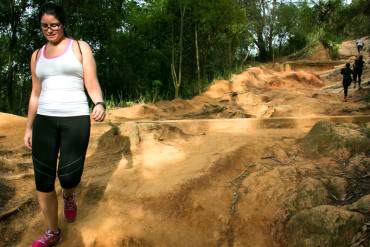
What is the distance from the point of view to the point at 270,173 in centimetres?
398

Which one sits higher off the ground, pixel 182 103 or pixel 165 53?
pixel 165 53

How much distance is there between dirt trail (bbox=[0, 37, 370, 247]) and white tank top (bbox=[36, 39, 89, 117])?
3.67 feet

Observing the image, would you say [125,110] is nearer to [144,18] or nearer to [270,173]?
[144,18]

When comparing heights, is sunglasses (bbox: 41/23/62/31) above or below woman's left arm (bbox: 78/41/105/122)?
above

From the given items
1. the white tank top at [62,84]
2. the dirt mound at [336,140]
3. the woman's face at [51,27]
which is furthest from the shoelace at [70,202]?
the dirt mound at [336,140]

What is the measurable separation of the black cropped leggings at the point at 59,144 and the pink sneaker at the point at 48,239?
0.44 meters

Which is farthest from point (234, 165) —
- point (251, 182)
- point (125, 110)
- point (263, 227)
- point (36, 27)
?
point (36, 27)

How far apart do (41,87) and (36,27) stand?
13.0 m

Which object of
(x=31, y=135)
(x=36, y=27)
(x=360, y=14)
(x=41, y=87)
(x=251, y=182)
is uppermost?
(x=36, y=27)

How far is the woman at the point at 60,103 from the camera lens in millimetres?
2811

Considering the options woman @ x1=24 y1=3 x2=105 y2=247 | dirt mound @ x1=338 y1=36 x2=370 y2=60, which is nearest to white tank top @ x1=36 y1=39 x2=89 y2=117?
woman @ x1=24 y1=3 x2=105 y2=247

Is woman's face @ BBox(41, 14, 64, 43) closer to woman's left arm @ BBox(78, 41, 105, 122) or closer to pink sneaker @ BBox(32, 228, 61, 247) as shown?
woman's left arm @ BBox(78, 41, 105, 122)

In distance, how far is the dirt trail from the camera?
329cm

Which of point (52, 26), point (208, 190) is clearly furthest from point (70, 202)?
point (52, 26)
